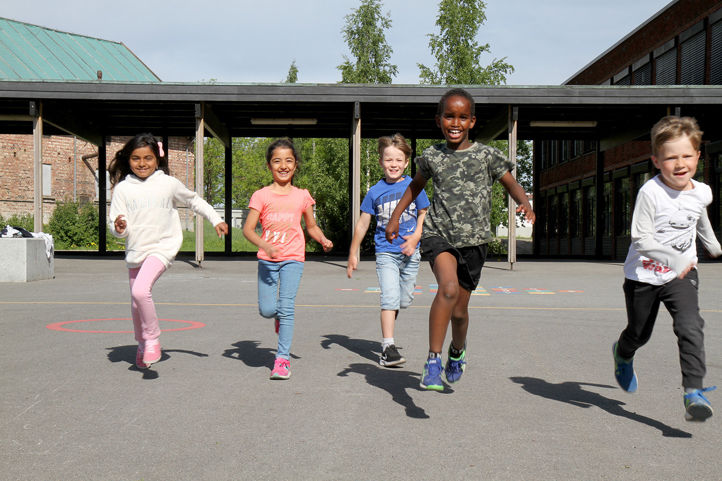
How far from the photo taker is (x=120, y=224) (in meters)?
5.41

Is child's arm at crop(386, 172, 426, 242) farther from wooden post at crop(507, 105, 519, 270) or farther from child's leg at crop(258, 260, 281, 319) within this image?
wooden post at crop(507, 105, 519, 270)

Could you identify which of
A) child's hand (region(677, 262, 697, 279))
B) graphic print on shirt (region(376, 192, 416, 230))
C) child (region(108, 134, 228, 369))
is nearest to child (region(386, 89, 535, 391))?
child's hand (region(677, 262, 697, 279))

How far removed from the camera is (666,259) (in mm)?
4184

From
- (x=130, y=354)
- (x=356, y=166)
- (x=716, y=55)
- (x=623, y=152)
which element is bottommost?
(x=130, y=354)

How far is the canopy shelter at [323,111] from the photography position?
19906mm

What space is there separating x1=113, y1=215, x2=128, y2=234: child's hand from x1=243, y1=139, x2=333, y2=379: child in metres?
0.89

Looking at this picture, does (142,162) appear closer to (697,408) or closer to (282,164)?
(282,164)

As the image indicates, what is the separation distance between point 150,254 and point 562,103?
16.5 metres

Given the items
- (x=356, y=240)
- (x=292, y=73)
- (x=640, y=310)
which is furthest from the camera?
(x=292, y=73)

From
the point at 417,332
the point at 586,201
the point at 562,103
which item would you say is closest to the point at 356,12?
the point at 586,201

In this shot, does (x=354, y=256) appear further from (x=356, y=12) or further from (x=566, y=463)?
(x=356, y=12)

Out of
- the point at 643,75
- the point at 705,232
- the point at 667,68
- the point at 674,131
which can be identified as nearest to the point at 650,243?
the point at 705,232

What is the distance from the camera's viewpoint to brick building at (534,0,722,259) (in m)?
26.3

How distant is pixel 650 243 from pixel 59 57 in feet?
135
